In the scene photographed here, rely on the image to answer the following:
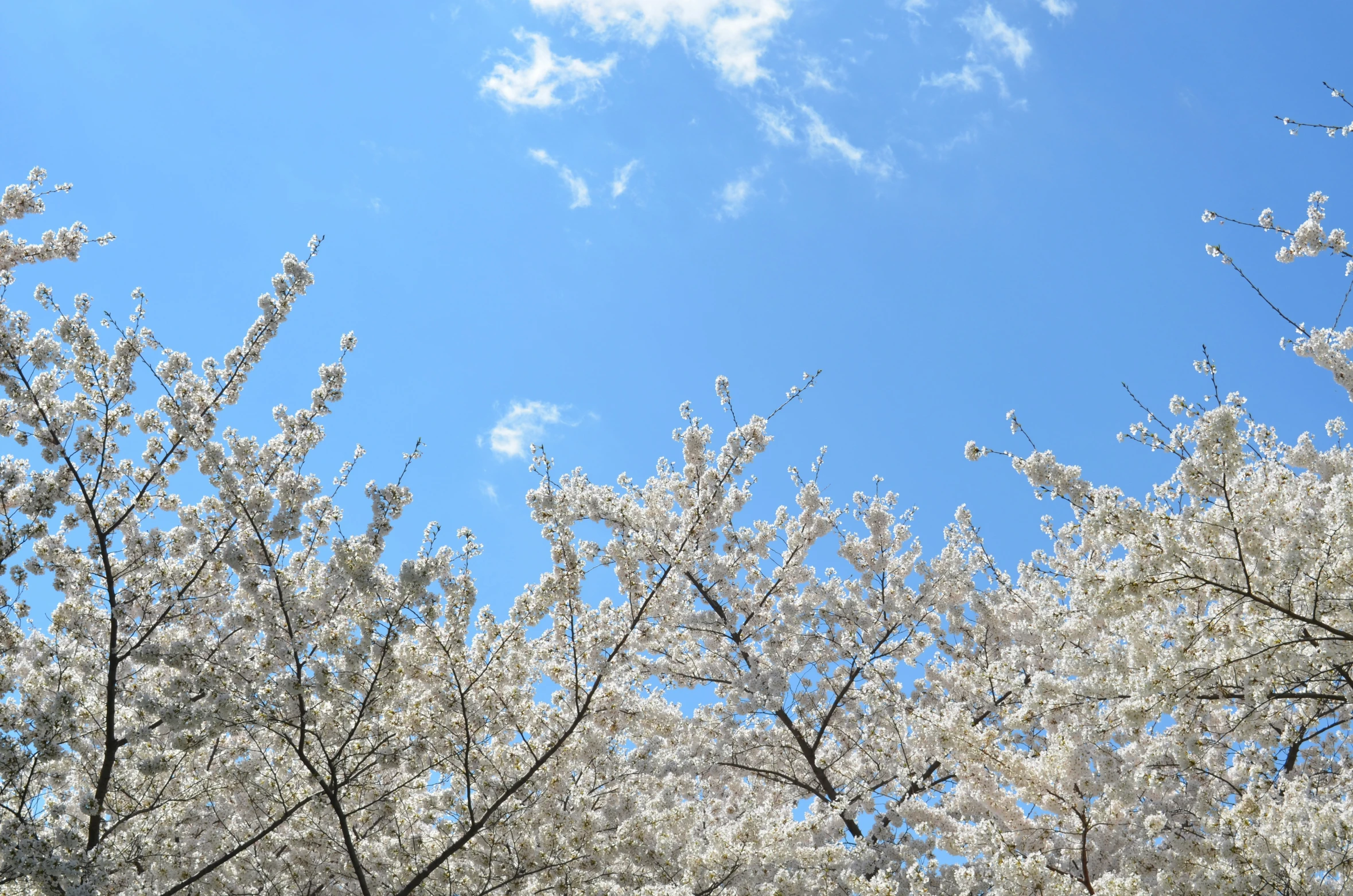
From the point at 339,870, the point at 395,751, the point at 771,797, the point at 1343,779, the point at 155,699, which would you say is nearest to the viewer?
the point at 155,699

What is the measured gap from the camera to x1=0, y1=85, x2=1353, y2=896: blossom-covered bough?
5730 mm

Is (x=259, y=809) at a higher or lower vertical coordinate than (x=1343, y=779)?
lower

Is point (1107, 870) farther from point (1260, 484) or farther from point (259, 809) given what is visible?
point (259, 809)

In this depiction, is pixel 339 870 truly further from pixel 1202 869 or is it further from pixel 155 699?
pixel 1202 869

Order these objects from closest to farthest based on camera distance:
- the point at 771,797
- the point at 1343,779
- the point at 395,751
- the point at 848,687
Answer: the point at 395,751 → the point at 1343,779 → the point at 848,687 → the point at 771,797

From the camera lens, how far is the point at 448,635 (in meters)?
6.96

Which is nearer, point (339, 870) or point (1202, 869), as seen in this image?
point (1202, 869)

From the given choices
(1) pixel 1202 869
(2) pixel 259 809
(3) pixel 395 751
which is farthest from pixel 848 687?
(2) pixel 259 809

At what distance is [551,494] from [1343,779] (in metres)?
7.52

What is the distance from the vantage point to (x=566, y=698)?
7.94m

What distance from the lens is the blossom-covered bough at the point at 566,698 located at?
18.8 ft

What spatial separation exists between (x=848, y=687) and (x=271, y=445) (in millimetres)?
6678

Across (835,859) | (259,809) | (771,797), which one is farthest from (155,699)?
(771,797)

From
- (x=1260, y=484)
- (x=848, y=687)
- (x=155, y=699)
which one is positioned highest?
(x=1260, y=484)
